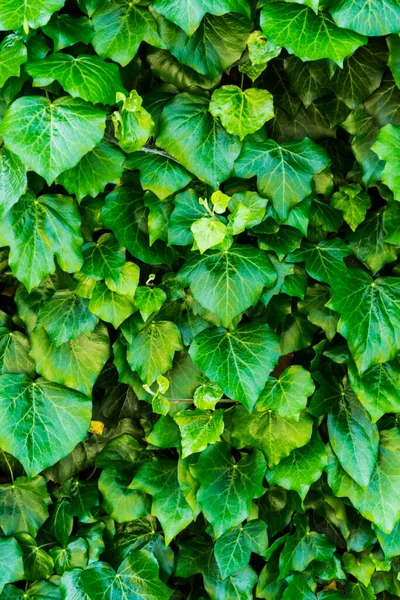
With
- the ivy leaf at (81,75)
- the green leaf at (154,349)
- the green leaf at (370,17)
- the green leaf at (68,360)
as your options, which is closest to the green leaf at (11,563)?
the green leaf at (68,360)

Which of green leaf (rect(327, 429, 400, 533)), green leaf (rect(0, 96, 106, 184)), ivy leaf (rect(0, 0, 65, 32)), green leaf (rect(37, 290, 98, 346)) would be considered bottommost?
green leaf (rect(327, 429, 400, 533))

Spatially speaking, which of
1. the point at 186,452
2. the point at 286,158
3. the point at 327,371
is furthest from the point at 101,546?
the point at 286,158

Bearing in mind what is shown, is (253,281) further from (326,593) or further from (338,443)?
(326,593)

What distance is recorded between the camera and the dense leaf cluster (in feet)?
6.20

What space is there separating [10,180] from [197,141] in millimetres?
564

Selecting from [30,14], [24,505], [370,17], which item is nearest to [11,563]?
[24,505]

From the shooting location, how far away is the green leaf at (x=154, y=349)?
219cm

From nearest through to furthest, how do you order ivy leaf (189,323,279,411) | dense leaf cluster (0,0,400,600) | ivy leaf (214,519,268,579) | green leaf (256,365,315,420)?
dense leaf cluster (0,0,400,600)
ivy leaf (189,323,279,411)
green leaf (256,365,315,420)
ivy leaf (214,519,268,579)

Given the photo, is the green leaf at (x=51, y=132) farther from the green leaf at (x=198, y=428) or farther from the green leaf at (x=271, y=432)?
the green leaf at (x=271, y=432)

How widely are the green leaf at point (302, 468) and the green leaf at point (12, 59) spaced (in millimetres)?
1469

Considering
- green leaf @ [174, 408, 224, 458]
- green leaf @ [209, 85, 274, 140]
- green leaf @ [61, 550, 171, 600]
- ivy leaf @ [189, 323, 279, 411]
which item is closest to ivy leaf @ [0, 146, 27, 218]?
green leaf @ [209, 85, 274, 140]

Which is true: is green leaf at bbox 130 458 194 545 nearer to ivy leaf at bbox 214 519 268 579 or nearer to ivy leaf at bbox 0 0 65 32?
ivy leaf at bbox 214 519 268 579

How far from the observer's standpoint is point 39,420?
2186 millimetres

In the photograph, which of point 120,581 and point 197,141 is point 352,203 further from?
point 120,581
